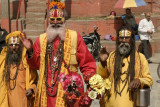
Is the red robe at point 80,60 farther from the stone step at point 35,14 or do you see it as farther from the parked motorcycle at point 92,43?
the stone step at point 35,14

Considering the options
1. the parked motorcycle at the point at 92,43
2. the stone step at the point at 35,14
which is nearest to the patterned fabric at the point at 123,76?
the parked motorcycle at the point at 92,43

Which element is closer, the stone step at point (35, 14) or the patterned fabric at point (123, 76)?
the patterned fabric at point (123, 76)

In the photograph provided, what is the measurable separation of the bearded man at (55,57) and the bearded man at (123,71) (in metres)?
0.32

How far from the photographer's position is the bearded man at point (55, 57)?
247 inches

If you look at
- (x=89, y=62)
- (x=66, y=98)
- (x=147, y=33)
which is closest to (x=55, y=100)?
(x=66, y=98)

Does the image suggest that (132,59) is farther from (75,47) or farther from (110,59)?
(75,47)

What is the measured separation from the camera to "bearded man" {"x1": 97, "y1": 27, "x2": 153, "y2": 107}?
250 inches

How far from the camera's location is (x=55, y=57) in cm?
634

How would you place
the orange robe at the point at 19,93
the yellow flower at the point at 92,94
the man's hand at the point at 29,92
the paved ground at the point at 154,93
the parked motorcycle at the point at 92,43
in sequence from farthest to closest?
the parked motorcycle at the point at 92,43
the paved ground at the point at 154,93
the orange robe at the point at 19,93
the man's hand at the point at 29,92
the yellow flower at the point at 92,94

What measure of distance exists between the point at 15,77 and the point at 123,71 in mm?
1809

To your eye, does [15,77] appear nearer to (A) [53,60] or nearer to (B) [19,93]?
(B) [19,93]

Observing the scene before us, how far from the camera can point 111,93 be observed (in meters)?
6.47

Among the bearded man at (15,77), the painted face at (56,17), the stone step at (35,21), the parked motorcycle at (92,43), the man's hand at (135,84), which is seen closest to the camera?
the man's hand at (135,84)

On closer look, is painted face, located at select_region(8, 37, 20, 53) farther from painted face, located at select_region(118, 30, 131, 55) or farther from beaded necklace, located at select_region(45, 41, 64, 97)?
painted face, located at select_region(118, 30, 131, 55)
